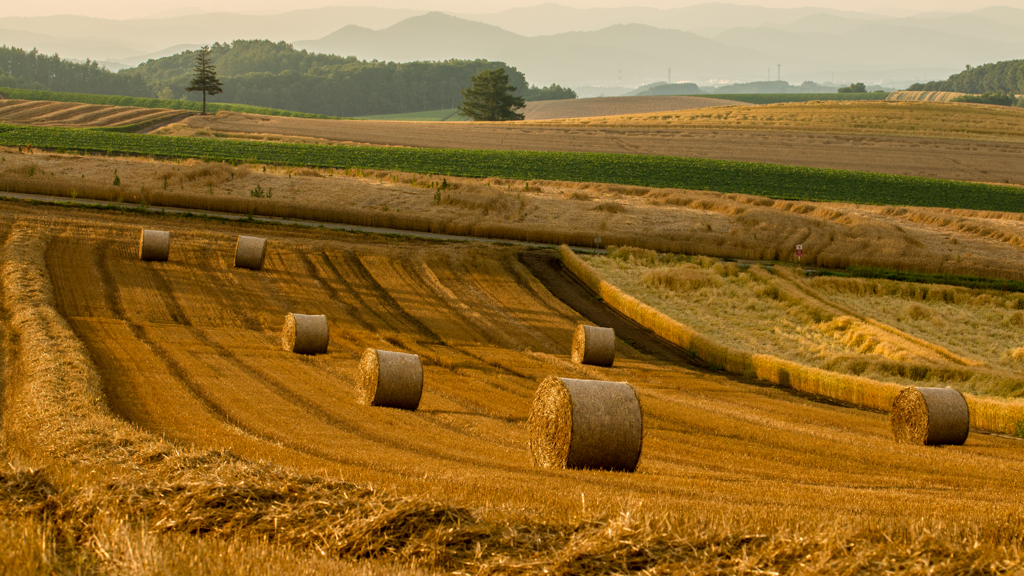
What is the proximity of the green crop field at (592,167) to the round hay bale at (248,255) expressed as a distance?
106 feet

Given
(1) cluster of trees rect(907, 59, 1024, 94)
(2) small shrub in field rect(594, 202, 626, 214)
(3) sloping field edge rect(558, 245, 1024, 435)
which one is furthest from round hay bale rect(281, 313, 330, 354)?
(1) cluster of trees rect(907, 59, 1024, 94)

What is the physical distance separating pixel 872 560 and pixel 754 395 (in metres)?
14.0

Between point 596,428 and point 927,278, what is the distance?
27.8m

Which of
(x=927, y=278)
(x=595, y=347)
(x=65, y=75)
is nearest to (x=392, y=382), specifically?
(x=595, y=347)

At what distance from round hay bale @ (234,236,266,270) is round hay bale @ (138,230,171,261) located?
2.37 m

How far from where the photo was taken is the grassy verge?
109 feet

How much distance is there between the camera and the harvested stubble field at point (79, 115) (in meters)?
91.0

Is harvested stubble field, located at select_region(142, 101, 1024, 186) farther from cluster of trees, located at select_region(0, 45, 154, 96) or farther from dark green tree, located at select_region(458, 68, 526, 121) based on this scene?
cluster of trees, located at select_region(0, 45, 154, 96)

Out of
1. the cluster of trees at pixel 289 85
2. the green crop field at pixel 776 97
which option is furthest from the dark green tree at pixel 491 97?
the green crop field at pixel 776 97

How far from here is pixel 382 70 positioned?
185 m

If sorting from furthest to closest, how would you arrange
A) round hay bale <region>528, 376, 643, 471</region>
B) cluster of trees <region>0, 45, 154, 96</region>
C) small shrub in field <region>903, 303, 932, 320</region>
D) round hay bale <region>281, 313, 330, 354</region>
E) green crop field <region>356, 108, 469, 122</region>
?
green crop field <region>356, 108, 469, 122</region>, cluster of trees <region>0, 45, 154, 96</region>, small shrub in field <region>903, 303, 932, 320</region>, round hay bale <region>281, 313, 330, 354</region>, round hay bale <region>528, 376, 643, 471</region>

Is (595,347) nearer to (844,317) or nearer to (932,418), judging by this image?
(932,418)

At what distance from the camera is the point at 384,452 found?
12.0 m

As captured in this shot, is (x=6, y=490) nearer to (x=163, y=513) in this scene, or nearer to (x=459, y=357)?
(x=163, y=513)
